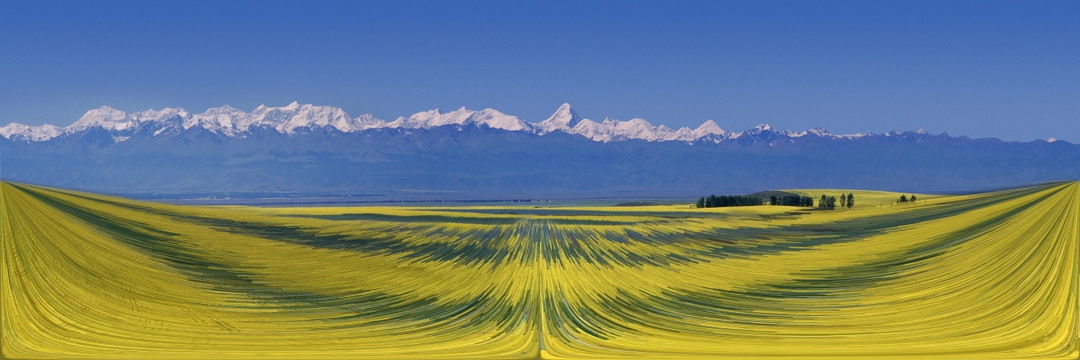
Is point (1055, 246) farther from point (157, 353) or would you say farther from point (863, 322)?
point (157, 353)

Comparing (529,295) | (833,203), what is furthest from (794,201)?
(529,295)

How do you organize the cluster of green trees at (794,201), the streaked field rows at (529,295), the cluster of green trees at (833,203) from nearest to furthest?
the streaked field rows at (529,295) → the cluster of green trees at (833,203) → the cluster of green trees at (794,201)

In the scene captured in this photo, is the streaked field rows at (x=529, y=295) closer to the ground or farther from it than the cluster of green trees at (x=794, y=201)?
closer to the ground

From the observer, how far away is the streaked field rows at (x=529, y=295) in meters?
Result: 12.5

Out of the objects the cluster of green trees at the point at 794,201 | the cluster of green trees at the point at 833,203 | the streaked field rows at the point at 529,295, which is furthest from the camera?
the cluster of green trees at the point at 794,201

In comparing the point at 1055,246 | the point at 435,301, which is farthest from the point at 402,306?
the point at 1055,246

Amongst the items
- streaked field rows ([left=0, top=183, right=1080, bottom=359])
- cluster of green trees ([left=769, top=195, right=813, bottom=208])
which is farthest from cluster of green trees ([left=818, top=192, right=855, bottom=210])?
cluster of green trees ([left=769, top=195, right=813, bottom=208])

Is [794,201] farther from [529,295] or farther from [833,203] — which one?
[529,295]

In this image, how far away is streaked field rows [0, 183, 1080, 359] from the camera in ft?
40.9

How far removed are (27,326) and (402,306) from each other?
4.91 meters

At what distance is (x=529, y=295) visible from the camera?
14375mm

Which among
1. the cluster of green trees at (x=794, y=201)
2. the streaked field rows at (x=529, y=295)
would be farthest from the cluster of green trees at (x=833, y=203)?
the cluster of green trees at (x=794, y=201)

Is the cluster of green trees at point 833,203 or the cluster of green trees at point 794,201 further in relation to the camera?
the cluster of green trees at point 794,201

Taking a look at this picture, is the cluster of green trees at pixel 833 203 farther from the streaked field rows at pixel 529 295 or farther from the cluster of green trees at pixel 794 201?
the cluster of green trees at pixel 794 201
